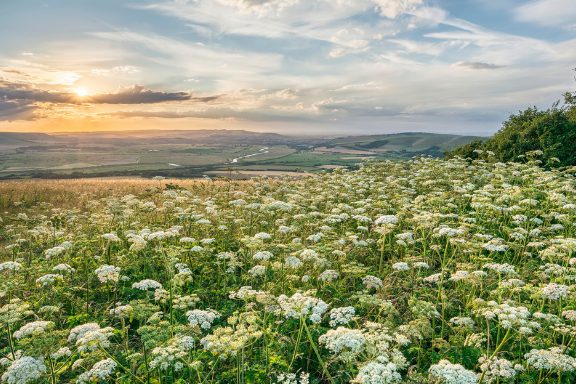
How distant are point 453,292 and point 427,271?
60.8 inches

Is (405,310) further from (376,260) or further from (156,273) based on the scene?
(156,273)

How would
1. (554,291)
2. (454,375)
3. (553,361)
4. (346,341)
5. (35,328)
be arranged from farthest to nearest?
(554,291)
(35,328)
(553,361)
(346,341)
(454,375)

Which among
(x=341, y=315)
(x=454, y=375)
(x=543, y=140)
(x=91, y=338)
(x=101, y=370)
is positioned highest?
(x=543, y=140)

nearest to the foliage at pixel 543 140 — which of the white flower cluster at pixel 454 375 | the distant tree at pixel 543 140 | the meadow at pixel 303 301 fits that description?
the distant tree at pixel 543 140

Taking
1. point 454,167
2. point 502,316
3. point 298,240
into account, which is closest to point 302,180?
point 454,167

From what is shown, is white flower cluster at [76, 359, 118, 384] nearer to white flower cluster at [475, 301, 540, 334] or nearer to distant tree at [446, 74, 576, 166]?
white flower cluster at [475, 301, 540, 334]

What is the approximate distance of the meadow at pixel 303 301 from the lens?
6090mm

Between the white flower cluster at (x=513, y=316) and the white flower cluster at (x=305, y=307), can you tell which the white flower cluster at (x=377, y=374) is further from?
the white flower cluster at (x=513, y=316)

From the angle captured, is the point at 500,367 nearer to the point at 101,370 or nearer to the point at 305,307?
the point at 305,307

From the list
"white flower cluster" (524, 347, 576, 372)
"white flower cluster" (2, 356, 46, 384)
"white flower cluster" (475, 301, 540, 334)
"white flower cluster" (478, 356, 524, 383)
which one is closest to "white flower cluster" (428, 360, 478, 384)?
"white flower cluster" (478, 356, 524, 383)

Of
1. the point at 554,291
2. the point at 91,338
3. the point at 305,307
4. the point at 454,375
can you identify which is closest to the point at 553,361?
the point at 554,291

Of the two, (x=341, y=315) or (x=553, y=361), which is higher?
(x=341, y=315)

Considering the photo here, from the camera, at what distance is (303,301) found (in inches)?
259

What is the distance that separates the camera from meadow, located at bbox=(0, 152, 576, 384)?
6090 millimetres
